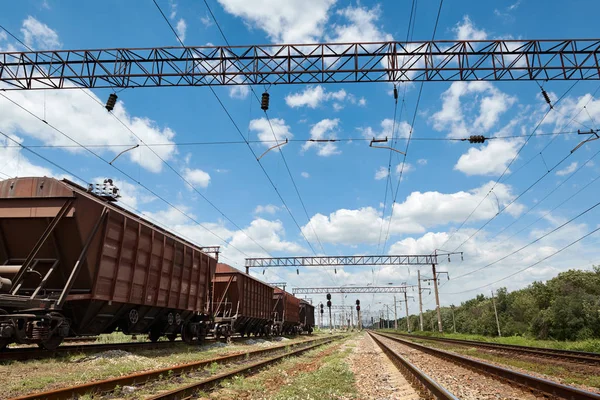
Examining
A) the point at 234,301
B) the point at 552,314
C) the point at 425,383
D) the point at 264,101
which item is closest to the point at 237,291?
the point at 234,301

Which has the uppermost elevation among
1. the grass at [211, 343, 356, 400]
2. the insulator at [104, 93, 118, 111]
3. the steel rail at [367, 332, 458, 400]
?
the insulator at [104, 93, 118, 111]

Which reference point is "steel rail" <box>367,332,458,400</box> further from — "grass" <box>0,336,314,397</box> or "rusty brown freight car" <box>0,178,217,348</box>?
"rusty brown freight car" <box>0,178,217,348</box>

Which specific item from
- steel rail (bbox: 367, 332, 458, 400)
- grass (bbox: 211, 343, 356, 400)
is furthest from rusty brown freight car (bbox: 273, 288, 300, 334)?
grass (bbox: 211, 343, 356, 400)

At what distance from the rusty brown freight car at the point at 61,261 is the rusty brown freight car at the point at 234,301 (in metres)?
8.36

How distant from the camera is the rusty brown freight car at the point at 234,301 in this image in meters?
20.3

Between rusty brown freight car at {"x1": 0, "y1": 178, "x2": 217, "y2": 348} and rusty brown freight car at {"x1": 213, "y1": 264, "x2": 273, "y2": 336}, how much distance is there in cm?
836

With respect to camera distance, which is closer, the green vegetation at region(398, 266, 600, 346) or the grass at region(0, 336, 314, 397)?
the grass at region(0, 336, 314, 397)

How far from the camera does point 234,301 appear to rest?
21422 mm

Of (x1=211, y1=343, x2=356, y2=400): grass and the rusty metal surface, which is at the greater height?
the rusty metal surface

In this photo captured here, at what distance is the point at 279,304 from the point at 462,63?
24351 millimetres

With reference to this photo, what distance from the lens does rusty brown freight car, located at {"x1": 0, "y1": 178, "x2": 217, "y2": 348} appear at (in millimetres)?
9269

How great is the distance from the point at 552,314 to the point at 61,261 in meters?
51.8

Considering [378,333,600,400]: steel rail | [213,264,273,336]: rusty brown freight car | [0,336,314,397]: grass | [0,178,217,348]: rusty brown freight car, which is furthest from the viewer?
[213,264,273,336]: rusty brown freight car

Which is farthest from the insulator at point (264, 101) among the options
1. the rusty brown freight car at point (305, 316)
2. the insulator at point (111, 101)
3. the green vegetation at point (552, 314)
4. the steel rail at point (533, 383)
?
the rusty brown freight car at point (305, 316)
